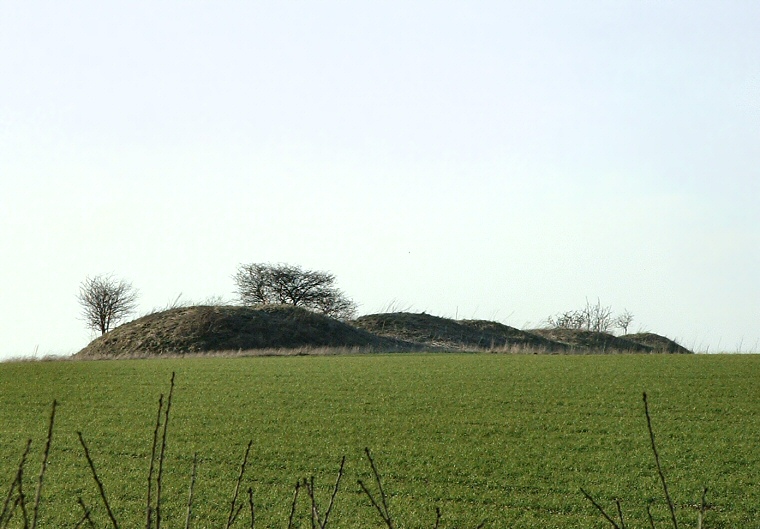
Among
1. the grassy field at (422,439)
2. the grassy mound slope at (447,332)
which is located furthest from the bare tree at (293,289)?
the grassy field at (422,439)

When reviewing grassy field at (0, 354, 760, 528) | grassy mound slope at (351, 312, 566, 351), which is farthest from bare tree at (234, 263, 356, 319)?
grassy field at (0, 354, 760, 528)

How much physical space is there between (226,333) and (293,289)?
9998 mm

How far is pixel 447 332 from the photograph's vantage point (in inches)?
922

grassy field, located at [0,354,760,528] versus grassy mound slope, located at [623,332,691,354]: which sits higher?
grassy mound slope, located at [623,332,691,354]

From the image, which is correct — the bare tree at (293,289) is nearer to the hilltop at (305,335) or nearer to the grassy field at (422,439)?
the hilltop at (305,335)

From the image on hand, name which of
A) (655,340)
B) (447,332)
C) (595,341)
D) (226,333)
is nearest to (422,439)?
(226,333)

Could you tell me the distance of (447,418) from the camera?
799 centimetres

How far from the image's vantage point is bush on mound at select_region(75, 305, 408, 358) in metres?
20.4

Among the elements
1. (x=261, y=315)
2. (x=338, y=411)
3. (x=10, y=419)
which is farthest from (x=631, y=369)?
(x=261, y=315)

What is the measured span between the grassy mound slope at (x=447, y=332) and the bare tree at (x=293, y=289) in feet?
18.7

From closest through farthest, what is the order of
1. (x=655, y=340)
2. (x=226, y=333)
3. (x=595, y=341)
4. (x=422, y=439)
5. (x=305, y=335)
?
(x=422, y=439)
(x=226, y=333)
(x=305, y=335)
(x=595, y=341)
(x=655, y=340)

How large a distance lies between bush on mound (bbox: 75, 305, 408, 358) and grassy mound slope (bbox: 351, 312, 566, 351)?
1.21 metres

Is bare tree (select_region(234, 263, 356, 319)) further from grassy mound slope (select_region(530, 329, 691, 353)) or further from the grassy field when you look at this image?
the grassy field

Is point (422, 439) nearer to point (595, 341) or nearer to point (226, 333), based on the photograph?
point (226, 333)
